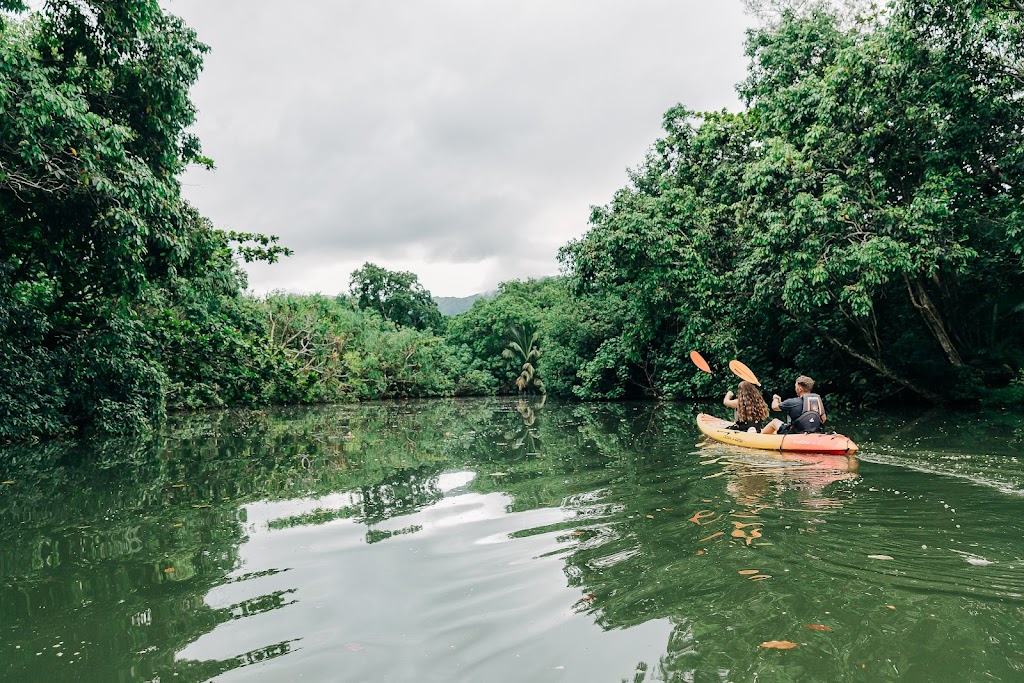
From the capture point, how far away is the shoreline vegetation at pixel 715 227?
9844 mm

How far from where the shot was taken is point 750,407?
10305 mm

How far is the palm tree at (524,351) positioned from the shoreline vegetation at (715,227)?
20.1 m

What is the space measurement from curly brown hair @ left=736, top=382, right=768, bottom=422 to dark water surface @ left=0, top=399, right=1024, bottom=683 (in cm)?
187

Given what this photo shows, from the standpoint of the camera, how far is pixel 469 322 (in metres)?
48.4

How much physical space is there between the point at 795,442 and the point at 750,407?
1.84 m

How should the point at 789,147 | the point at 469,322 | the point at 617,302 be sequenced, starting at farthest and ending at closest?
the point at 469,322 → the point at 617,302 → the point at 789,147

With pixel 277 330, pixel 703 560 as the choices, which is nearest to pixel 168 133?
pixel 703 560

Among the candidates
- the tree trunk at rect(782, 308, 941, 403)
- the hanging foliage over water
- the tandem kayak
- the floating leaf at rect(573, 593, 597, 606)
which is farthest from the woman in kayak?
the floating leaf at rect(573, 593, 597, 606)

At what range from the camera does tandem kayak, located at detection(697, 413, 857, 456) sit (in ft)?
26.5

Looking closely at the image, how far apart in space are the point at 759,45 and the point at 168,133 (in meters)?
15.0

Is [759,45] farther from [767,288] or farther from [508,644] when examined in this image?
[508,644]

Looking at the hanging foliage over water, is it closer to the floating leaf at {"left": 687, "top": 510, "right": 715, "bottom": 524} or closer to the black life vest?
the black life vest

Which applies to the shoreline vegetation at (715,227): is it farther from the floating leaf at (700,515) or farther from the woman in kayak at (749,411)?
the floating leaf at (700,515)

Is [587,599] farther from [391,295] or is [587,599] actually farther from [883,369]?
[391,295]
